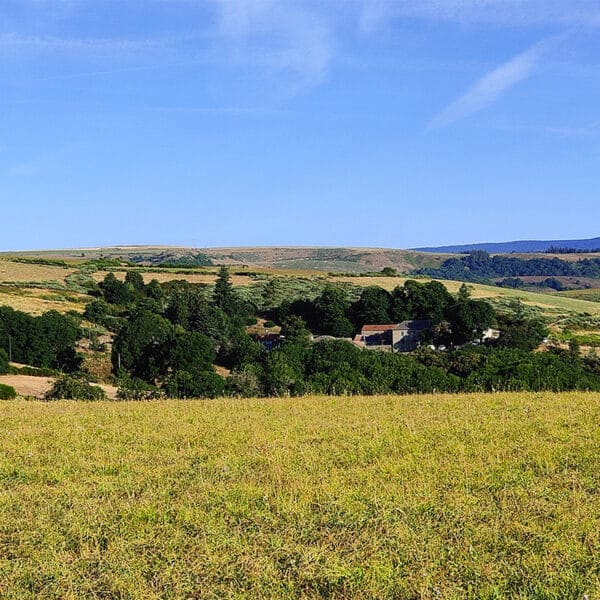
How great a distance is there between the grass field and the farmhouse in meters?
74.1

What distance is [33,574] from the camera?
5840 mm

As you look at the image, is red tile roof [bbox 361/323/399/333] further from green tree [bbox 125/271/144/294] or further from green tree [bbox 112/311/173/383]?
green tree [bbox 112/311/173/383]

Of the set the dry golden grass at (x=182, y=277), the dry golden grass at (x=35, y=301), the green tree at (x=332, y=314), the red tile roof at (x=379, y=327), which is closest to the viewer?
the dry golden grass at (x=35, y=301)

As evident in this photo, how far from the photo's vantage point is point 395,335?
287ft

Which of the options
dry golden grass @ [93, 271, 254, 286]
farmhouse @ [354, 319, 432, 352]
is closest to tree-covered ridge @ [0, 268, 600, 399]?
farmhouse @ [354, 319, 432, 352]

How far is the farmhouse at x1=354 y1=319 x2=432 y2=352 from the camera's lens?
285 feet

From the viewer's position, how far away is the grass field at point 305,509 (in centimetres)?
567

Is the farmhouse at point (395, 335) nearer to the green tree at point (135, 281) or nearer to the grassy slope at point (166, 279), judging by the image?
the grassy slope at point (166, 279)

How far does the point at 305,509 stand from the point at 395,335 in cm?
8119

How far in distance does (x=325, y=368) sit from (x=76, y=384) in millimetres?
19979

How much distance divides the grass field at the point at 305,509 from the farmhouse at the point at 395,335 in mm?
74108

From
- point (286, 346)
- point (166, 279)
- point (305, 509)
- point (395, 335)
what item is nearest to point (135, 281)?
point (166, 279)

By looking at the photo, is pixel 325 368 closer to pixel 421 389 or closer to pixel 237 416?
pixel 421 389

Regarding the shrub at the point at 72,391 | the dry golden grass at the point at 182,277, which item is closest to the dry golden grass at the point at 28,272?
the dry golden grass at the point at 182,277
